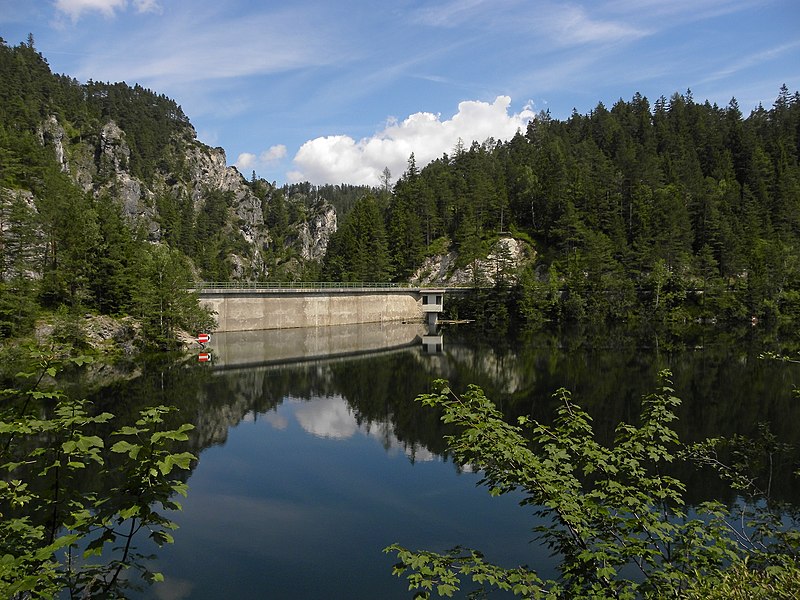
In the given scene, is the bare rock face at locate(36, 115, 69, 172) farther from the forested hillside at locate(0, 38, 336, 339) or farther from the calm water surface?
the calm water surface

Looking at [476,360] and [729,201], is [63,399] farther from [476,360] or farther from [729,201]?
[729,201]

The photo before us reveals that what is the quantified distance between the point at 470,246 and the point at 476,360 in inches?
1901

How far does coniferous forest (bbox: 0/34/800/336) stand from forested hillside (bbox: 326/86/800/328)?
0.36m

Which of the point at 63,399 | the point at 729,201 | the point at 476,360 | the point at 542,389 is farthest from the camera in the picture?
the point at 729,201

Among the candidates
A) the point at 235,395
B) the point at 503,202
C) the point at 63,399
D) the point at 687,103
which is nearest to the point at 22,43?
the point at 503,202

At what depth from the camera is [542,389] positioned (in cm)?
3809

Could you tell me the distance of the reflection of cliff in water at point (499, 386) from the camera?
29.5m

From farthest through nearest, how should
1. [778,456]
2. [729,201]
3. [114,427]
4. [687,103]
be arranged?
[687,103] < [729,201] < [114,427] < [778,456]

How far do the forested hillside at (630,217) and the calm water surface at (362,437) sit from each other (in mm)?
23541

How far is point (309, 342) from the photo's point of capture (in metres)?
66.1

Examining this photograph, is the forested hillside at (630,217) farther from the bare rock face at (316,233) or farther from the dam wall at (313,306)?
the bare rock face at (316,233)

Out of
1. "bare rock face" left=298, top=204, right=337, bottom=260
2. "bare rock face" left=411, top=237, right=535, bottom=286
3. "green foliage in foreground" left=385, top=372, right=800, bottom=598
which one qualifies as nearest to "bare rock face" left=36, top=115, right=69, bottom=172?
"bare rock face" left=298, top=204, right=337, bottom=260

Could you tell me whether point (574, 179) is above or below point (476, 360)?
above

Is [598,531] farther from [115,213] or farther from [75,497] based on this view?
[115,213]
